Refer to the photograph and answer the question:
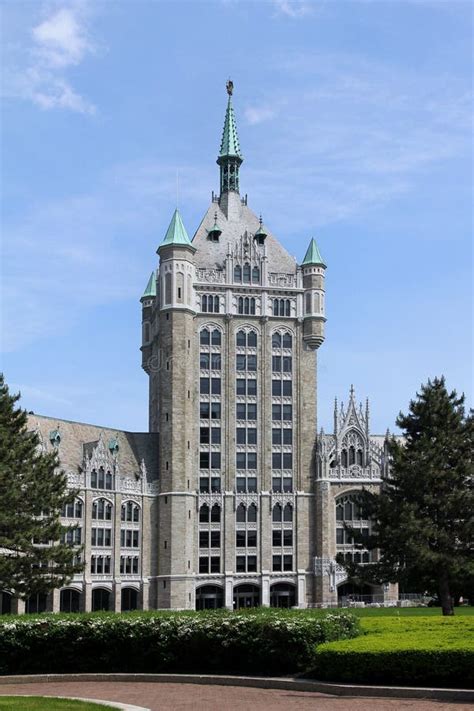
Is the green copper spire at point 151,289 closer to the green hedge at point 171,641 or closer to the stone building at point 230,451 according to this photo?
the stone building at point 230,451

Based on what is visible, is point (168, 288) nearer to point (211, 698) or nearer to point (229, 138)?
point (229, 138)

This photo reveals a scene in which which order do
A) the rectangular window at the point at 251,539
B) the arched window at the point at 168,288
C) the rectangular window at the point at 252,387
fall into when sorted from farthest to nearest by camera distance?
the rectangular window at the point at 252,387
the rectangular window at the point at 251,539
the arched window at the point at 168,288

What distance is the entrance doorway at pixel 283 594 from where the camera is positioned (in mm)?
98062

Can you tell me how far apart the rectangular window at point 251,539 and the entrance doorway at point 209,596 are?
5.32 meters

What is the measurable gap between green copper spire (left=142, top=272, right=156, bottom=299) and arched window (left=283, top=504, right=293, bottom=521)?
1197 inches

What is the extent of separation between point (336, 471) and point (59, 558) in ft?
154

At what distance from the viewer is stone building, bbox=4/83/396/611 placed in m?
92.8

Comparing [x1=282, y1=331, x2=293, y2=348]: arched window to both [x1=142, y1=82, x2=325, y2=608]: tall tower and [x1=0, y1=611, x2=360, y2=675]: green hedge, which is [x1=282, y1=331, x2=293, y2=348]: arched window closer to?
[x1=142, y1=82, x2=325, y2=608]: tall tower

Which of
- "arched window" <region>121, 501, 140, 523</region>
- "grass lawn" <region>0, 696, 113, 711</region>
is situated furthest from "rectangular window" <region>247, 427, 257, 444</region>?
→ "grass lawn" <region>0, 696, 113, 711</region>

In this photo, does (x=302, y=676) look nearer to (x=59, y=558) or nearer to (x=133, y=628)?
(x=133, y=628)

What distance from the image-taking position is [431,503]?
60.8m

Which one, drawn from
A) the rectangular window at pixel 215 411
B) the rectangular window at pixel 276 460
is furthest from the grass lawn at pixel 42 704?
the rectangular window at pixel 276 460

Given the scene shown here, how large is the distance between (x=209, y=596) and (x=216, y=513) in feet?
27.0

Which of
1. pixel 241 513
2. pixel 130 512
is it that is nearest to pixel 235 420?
pixel 241 513
